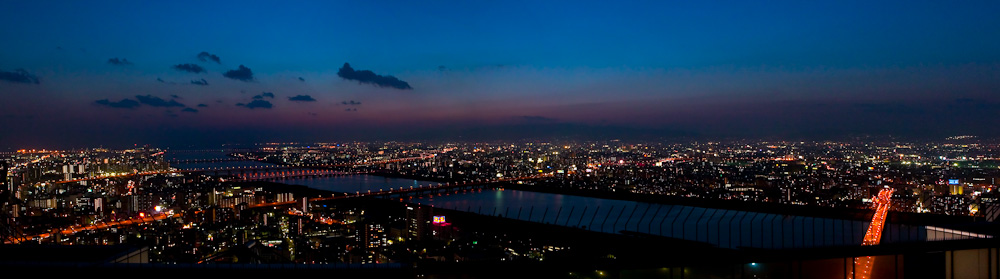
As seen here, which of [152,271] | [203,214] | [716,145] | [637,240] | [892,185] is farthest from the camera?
[716,145]

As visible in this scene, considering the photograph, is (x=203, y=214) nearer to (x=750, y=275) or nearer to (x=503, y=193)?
(x=503, y=193)

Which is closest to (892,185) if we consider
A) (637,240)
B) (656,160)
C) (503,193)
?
(637,240)

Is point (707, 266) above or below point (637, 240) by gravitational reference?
above

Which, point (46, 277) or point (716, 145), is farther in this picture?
point (716, 145)

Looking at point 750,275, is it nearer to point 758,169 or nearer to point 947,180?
point 947,180

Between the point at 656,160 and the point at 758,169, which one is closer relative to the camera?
the point at 758,169

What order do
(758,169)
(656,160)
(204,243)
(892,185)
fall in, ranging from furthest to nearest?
(656,160) < (758,169) < (892,185) < (204,243)

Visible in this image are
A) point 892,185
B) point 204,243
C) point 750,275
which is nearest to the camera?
point 750,275

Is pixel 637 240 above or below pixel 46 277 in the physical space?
below

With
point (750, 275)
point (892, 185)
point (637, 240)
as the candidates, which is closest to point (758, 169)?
point (892, 185)
